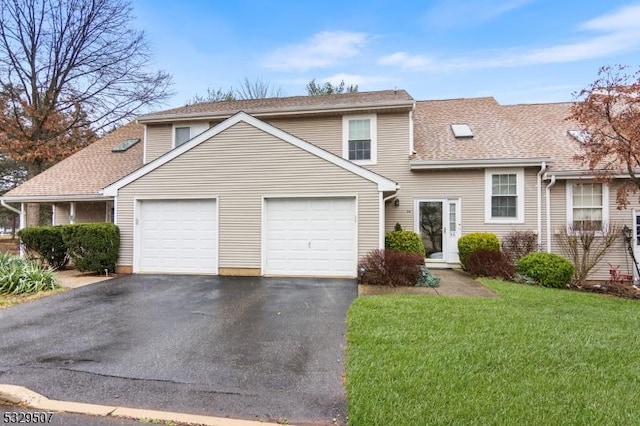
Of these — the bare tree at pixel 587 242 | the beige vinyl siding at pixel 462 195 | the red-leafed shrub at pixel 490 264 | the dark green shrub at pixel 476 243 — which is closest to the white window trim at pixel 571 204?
the bare tree at pixel 587 242

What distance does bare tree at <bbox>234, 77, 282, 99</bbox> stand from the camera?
2945 centimetres

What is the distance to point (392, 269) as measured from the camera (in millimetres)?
9305

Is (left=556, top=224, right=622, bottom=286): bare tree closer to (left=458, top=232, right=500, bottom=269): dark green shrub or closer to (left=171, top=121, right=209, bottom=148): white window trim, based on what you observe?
(left=458, top=232, right=500, bottom=269): dark green shrub

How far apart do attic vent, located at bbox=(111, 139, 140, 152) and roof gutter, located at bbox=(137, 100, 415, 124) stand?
269 centimetres

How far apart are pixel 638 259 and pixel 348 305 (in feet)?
32.1

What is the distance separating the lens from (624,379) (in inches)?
151

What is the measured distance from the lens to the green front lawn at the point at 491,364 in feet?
10.4

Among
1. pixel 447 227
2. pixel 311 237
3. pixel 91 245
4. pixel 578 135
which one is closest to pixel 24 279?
pixel 91 245

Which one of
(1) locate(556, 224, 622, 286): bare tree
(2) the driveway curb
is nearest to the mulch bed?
(1) locate(556, 224, 622, 286): bare tree

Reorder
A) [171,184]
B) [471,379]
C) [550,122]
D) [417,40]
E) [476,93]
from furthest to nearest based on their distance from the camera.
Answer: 1. [476,93]
2. [417,40]
3. [550,122]
4. [171,184]
5. [471,379]

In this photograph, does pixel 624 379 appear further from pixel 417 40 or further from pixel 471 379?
pixel 417 40

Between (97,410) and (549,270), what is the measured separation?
1021 centimetres

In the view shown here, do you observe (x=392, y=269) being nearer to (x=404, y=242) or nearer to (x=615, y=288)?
(x=404, y=242)

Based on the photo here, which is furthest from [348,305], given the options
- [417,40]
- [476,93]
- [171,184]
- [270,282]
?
[476,93]
